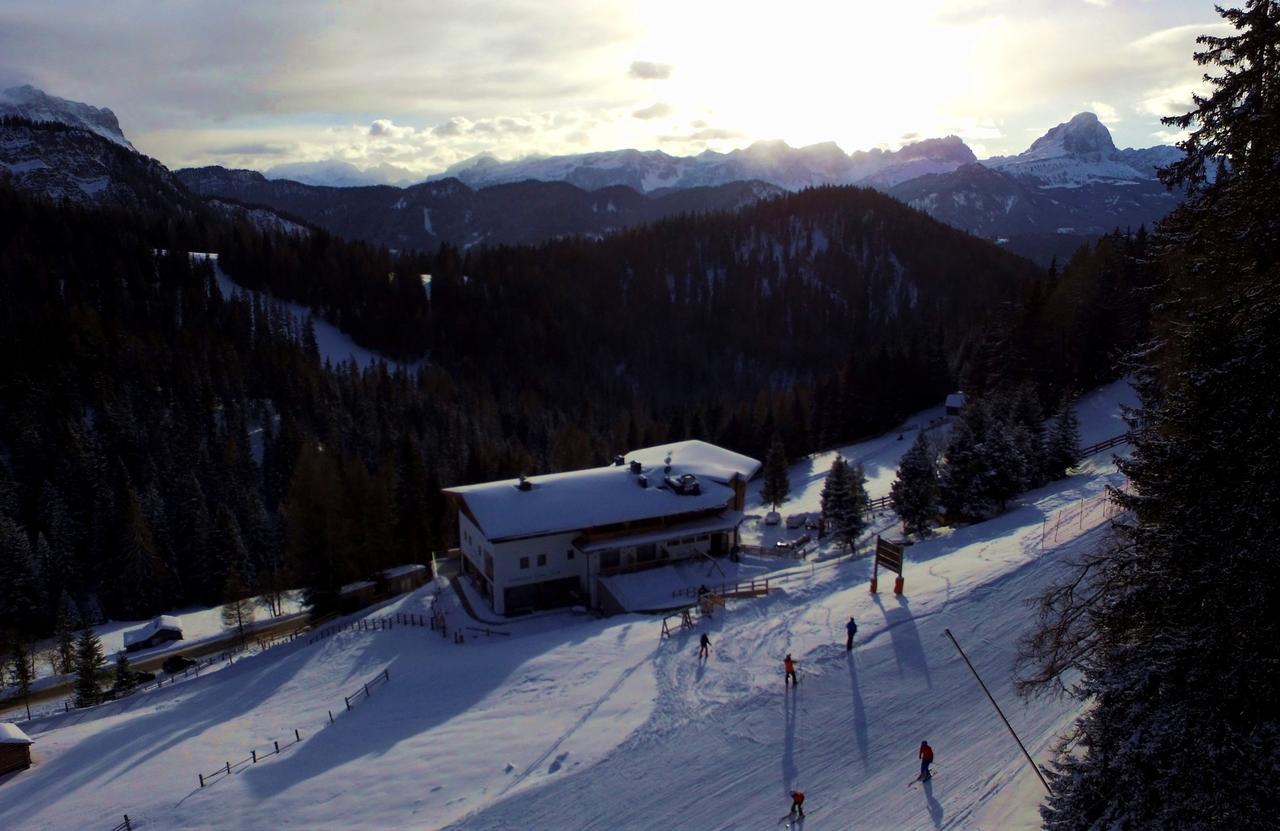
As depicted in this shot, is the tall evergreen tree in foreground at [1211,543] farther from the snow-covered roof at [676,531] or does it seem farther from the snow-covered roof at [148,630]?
the snow-covered roof at [148,630]

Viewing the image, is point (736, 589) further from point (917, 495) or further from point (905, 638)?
point (917, 495)

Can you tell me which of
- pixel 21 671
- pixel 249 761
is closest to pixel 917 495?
pixel 249 761

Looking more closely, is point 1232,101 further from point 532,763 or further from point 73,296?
point 73,296

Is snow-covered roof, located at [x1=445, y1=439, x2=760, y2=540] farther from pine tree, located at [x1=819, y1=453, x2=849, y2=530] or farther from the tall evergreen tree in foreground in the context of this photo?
the tall evergreen tree in foreground

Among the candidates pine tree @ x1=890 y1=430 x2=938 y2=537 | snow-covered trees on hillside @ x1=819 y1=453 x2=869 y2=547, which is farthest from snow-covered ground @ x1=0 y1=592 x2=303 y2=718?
pine tree @ x1=890 y1=430 x2=938 y2=537

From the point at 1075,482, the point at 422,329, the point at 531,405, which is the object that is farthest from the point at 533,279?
the point at 1075,482

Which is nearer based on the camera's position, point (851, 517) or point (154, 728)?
point (154, 728)

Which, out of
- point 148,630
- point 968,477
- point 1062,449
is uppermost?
point 1062,449

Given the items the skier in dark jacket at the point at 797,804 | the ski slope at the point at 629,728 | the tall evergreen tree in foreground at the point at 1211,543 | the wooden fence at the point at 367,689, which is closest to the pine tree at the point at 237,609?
the ski slope at the point at 629,728
